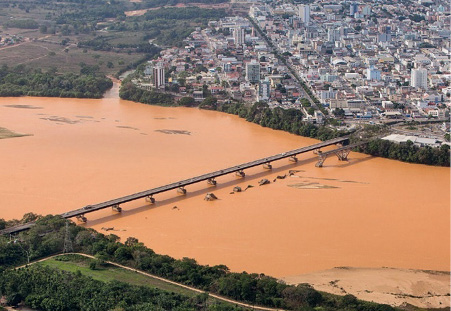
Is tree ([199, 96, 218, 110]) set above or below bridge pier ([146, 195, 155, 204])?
above

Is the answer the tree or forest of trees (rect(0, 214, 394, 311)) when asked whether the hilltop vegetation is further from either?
forest of trees (rect(0, 214, 394, 311))

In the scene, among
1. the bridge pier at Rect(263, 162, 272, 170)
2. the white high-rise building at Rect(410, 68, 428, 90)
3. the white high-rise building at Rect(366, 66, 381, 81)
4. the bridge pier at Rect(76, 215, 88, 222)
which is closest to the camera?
the bridge pier at Rect(76, 215, 88, 222)

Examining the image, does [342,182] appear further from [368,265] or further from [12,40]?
[12,40]

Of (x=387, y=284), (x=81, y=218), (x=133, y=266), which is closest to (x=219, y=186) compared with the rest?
(x=81, y=218)

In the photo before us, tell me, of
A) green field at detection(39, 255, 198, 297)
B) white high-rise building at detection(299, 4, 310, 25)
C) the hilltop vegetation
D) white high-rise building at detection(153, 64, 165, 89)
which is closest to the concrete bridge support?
green field at detection(39, 255, 198, 297)

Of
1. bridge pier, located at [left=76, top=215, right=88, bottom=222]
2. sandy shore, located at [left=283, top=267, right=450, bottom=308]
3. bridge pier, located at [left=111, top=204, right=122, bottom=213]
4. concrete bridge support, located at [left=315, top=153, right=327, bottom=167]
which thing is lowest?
sandy shore, located at [left=283, top=267, right=450, bottom=308]

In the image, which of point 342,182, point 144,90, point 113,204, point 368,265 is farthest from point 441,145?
point 144,90

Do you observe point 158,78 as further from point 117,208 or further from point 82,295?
point 82,295

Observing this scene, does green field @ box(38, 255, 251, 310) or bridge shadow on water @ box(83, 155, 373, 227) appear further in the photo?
bridge shadow on water @ box(83, 155, 373, 227)

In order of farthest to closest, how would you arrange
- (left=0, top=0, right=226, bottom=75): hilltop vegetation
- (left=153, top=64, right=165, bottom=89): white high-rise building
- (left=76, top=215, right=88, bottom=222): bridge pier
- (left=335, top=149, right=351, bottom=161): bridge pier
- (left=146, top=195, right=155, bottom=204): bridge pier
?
(left=0, top=0, right=226, bottom=75): hilltop vegetation
(left=153, top=64, right=165, bottom=89): white high-rise building
(left=335, top=149, right=351, bottom=161): bridge pier
(left=146, top=195, right=155, bottom=204): bridge pier
(left=76, top=215, right=88, bottom=222): bridge pier
